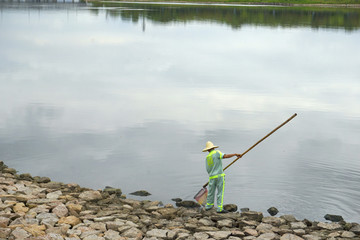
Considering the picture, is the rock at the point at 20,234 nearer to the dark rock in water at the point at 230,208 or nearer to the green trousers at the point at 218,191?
the green trousers at the point at 218,191

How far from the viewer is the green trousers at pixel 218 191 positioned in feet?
50.1

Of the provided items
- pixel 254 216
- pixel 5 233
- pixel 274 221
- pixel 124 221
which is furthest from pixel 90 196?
pixel 274 221

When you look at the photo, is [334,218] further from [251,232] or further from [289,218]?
[251,232]

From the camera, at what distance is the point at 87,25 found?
249 feet

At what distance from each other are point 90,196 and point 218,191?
3.18 meters

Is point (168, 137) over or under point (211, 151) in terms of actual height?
under

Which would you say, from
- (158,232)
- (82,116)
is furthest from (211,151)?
(82,116)

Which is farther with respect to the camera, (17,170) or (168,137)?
(168,137)

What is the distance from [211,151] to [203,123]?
979cm

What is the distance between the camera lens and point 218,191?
50.4 ft

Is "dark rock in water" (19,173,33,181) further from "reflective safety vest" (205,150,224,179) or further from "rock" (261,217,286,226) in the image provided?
"rock" (261,217,286,226)

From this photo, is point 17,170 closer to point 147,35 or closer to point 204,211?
point 204,211

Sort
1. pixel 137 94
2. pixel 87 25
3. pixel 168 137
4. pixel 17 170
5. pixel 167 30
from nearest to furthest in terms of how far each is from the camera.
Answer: pixel 17 170
pixel 168 137
pixel 137 94
pixel 167 30
pixel 87 25

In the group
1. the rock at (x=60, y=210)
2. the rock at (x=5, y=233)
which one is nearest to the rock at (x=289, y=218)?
the rock at (x=60, y=210)
